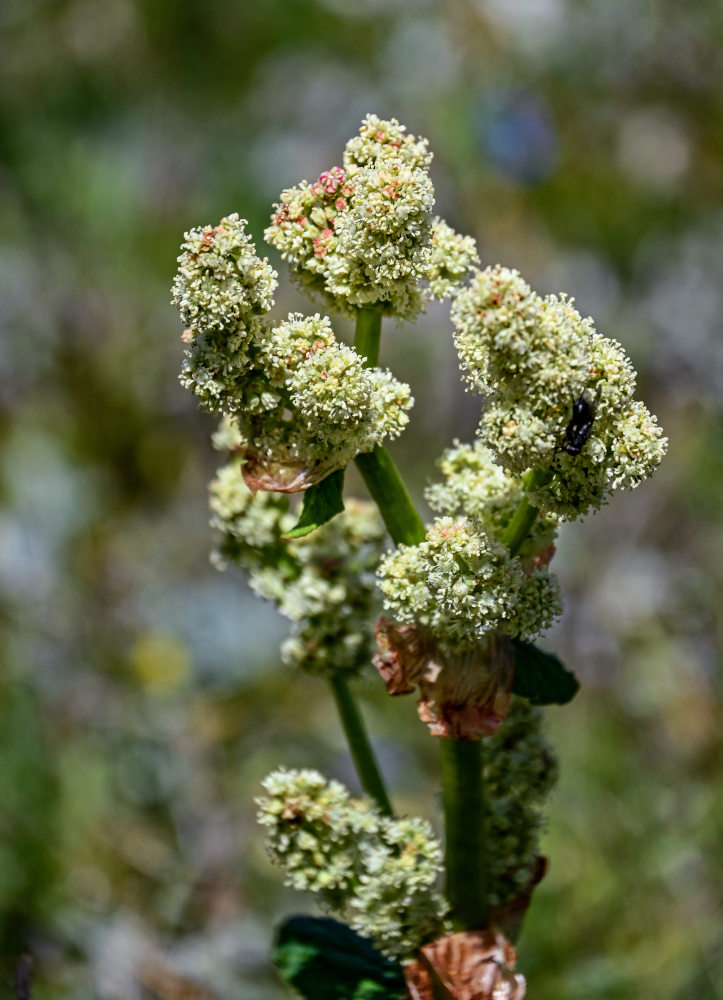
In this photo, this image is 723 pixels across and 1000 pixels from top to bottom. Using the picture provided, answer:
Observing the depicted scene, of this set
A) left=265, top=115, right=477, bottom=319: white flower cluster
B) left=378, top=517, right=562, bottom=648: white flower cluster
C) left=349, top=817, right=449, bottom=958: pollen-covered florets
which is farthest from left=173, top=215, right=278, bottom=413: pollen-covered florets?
left=349, top=817, right=449, bottom=958: pollen-covered florets

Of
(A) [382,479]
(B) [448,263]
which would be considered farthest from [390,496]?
(B) [448,263]

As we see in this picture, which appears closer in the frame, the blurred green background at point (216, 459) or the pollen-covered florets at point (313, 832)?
the pollen-covered florets at point (313, 832)

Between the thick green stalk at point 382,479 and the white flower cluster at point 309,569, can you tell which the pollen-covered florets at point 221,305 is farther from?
the white flower cluster at point 309,569

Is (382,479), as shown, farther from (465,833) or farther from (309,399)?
(465,833)

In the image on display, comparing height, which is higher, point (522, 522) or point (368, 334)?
point (368, 334)

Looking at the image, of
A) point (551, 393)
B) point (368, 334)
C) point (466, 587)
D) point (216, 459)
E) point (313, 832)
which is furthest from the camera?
point (216, 459)

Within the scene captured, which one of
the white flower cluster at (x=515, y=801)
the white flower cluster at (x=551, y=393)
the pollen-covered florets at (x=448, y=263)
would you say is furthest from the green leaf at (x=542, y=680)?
the pollen-covered florets at (x=448, y=263)
